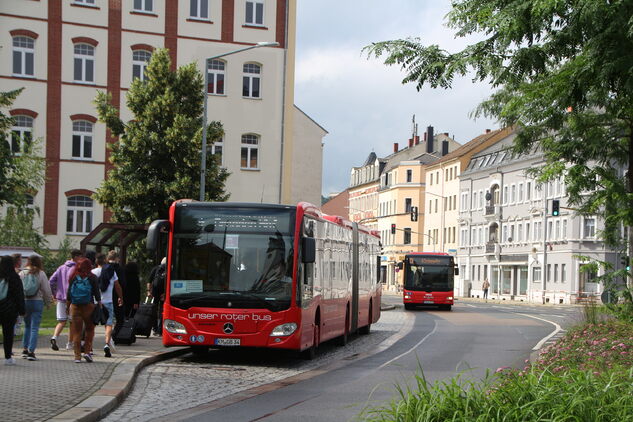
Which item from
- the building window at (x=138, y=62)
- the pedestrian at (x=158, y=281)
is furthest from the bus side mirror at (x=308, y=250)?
the building window at (x=138, y=62)

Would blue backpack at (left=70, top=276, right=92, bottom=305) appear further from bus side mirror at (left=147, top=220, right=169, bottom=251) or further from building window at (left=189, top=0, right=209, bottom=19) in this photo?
building window at (left=189, top=0, right=209, bottom=19)

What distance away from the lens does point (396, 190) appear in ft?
456

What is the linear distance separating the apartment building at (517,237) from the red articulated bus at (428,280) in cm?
1995

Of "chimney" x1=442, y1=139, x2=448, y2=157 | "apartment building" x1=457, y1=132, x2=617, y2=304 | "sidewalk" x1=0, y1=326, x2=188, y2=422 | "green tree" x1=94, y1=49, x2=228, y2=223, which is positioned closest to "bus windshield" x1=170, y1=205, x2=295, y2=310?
"sidewalk" x1=0, y1=326, x2=188, y2=422

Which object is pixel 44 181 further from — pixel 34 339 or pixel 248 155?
pixel 34 339

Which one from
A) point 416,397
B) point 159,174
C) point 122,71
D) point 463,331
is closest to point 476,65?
point 416,397

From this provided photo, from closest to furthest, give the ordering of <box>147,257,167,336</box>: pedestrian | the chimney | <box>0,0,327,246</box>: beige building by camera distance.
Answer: <box>147,257,167,336</box>: pedestrian
<box>0,0,327,246</box>: beige building
the chimney

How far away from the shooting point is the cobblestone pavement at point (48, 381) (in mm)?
11041

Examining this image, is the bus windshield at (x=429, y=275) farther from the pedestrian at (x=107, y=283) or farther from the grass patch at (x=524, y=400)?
the grass patch at (x=524, y=400)

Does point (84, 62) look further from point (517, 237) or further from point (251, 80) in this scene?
point (517, 237)

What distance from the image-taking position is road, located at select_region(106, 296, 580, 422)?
12.2 m

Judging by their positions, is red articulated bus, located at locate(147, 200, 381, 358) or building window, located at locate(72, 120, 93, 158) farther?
building window, located at locate(72, 120, 93, 158)

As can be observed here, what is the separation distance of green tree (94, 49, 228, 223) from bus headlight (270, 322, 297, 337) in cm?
1663

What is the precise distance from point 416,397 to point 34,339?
31.4 feet
